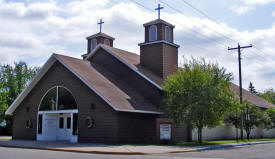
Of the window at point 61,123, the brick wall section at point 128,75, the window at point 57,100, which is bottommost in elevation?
the window at point 61,123

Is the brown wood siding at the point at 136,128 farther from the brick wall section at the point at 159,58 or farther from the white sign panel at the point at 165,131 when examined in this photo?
the brick wall section at the point at 159,58

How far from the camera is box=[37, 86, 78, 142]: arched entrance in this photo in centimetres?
2639

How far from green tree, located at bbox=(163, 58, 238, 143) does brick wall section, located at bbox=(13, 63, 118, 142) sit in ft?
15.0

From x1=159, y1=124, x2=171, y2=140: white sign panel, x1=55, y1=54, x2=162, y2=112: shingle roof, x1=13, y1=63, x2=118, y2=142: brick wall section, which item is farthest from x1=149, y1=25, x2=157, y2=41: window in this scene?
Answer: x1=159, y1=124, x2=171, y2=140: white sign panel

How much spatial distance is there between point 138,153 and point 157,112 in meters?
9.86

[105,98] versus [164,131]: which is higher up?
[105,98]

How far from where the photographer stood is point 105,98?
75.9 ft

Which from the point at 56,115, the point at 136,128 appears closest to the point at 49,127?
the point at 56,115

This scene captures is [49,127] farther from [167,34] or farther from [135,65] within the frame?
[167,34]

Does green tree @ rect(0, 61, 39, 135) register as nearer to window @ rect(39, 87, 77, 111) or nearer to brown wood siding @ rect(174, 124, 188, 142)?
window @ rect(39, 87, 77, 111)

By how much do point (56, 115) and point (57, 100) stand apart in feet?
6.48

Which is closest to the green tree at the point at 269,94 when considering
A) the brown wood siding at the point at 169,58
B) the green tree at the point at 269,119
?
the green tree at the point at 269,119

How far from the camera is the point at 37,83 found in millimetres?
28969

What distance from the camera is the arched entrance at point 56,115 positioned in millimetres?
26391
